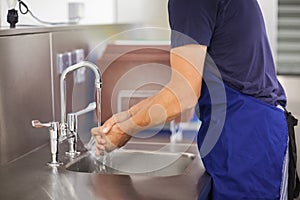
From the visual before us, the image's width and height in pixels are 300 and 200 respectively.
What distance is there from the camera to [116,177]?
1476mm

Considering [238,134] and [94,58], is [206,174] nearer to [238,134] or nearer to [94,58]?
[238,134]

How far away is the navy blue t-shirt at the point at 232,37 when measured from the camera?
1372 millimetres

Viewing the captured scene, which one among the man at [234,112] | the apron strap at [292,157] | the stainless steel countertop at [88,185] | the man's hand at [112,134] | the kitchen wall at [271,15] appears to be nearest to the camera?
the stainless steel countertop at [88,185]

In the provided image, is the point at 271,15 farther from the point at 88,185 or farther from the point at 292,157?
the point at 88,185

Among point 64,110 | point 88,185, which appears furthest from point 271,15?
point 88,185

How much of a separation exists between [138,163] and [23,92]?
47 centimetres

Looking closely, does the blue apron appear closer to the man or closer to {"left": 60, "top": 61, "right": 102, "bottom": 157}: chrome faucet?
the man

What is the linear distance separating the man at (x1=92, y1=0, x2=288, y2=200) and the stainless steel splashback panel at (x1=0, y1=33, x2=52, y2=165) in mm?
298

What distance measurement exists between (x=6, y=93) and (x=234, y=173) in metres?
0.69

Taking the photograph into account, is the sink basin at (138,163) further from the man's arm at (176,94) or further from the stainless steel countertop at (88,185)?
the man's arm at (176,94)

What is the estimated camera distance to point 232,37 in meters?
1.46

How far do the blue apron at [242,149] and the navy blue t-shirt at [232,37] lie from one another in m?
0.04

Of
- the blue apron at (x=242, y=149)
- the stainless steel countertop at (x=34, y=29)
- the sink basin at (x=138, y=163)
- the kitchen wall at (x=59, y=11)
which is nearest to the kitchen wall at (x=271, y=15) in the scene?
the kitchen wall at (x=59, y=11)

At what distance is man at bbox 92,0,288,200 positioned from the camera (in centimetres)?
143
